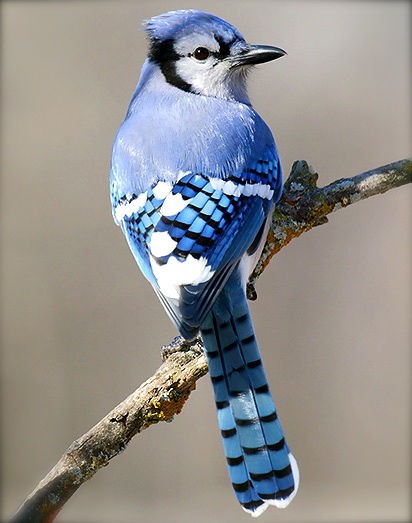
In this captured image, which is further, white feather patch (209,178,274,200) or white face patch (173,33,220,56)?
white face patch (173,33,220,56)

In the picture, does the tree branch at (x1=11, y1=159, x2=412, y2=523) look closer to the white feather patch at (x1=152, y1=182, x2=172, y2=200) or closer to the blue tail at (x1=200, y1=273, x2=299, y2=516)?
the blue tail at (x1=200, y1=273, x2=299, y2=516)

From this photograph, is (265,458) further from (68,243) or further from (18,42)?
(18,42)

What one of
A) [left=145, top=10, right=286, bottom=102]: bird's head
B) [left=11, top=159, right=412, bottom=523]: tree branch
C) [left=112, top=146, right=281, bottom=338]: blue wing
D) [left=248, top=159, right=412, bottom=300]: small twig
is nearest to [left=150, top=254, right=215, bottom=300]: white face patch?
[left=112, top=146, right=281, bottom=338]: blue wing

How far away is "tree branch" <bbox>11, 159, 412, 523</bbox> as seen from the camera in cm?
125

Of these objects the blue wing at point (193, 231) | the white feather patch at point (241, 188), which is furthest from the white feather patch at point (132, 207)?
the white feather patch at point (241, 188)

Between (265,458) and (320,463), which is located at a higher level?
(265,458)

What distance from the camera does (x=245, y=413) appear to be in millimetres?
1306

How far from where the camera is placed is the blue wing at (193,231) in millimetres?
1271

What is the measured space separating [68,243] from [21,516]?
5.55ft

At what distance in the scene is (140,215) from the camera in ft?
4.53

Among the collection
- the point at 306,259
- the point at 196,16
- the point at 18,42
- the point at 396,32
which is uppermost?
the point at 18,42

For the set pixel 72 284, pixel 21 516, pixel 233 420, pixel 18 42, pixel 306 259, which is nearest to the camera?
pixel 21 516

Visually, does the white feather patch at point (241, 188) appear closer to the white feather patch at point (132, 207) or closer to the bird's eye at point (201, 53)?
the white feather patch at point (132, 207)

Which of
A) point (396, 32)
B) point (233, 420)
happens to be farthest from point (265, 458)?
point (396, 32)
